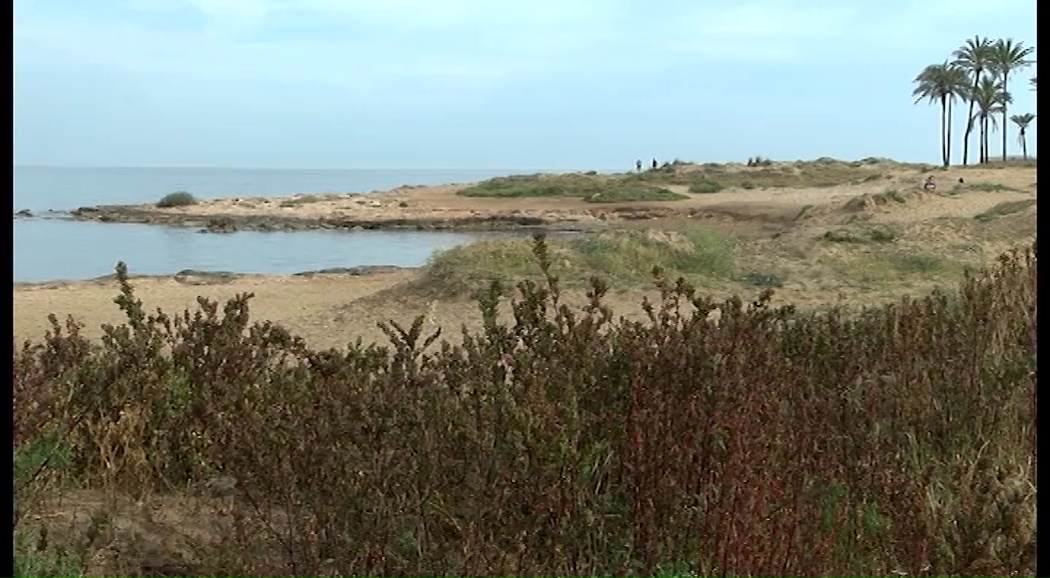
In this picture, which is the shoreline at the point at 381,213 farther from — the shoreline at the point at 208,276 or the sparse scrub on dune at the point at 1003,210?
the sparse scrub on dune at the point at 1003,210

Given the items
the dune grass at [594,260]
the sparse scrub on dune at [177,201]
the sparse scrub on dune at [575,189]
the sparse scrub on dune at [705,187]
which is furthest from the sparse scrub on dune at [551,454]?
the sparse scrub on dune at [177,201]

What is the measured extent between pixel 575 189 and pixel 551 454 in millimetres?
49483

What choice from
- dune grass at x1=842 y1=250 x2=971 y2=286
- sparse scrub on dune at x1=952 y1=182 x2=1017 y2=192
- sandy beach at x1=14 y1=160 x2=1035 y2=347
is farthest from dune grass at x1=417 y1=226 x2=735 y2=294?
sparse scrub on dune at x1=952 y1=182 x2=1017 y2=192

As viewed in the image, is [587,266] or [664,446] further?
[587,266]

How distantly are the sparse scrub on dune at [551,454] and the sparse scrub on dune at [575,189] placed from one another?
1603 inches

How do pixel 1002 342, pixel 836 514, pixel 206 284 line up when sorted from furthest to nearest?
pixel 206 284
pixel 1002 342
pixel 836 514

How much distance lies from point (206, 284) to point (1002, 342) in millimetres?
17100

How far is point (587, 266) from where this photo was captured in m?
15.4

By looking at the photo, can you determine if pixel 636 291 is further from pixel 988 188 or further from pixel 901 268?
pixel 988 188

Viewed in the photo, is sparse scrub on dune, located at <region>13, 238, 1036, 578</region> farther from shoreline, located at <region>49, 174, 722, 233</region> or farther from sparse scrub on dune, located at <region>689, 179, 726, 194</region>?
sparse scrub on dune, located at <region>689, 179, 726, 194</region>

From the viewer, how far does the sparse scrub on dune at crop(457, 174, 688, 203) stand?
151ft

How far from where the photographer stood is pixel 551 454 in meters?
2.84

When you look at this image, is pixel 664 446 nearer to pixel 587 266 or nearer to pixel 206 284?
pixel 587 266

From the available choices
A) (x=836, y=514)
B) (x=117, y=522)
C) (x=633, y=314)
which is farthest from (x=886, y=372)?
(x=633, y=314)
